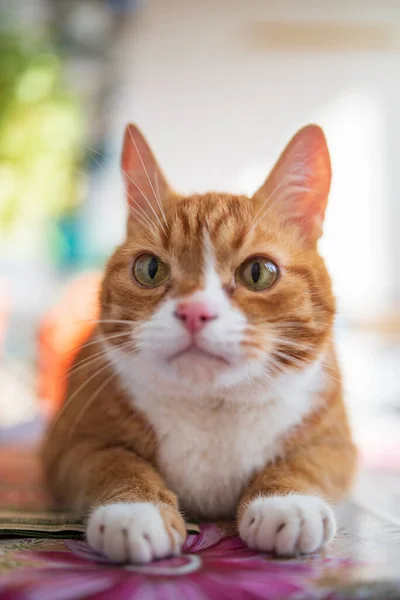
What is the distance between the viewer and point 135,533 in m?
0.69

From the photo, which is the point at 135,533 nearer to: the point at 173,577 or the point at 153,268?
the point at 173,577

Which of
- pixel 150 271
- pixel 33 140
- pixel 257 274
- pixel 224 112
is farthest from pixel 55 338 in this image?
pixel 224 112

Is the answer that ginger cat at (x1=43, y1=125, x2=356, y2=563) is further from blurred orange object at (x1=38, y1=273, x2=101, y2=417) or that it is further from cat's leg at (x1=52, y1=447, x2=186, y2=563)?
blurred orange object at (x1=38, y1=273, x2=101, y2=417)

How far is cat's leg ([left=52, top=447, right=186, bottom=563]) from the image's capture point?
0.69 meters

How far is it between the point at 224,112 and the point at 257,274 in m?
3.89

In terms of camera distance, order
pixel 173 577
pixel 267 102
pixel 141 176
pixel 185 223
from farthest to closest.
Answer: pixel 267 102, pixel 141 176, pixel 185 223, pixel 173 577

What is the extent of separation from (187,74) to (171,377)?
13.8ft

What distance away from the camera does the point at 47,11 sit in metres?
4.08

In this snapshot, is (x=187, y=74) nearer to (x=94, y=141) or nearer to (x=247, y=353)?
(x=94, y=141)

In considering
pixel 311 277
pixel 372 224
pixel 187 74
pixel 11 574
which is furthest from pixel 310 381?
pixel 187 74

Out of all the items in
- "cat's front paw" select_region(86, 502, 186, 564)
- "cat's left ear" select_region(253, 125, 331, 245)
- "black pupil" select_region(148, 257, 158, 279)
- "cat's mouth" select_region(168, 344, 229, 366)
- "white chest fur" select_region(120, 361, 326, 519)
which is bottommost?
"cat's front paw" select_region(86, 502, 186, 564)

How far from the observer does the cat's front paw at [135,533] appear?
26.9 inches

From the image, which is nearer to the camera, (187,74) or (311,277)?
(311,277)

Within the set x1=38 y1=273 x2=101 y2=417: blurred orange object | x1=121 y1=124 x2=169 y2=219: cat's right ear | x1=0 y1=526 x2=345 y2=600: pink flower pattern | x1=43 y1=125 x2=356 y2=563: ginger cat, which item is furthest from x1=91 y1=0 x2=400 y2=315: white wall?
x1=0 y1=526 x2=345 y2=600: pink flower pattern
